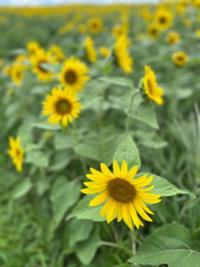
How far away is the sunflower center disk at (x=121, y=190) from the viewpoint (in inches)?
48.9

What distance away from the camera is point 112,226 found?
1.93m

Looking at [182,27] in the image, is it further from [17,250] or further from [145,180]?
[145,180]

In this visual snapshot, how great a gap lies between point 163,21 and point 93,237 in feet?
7.05

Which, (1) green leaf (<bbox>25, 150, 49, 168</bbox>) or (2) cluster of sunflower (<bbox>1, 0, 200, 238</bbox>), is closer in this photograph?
(2) cluster of sunflower (<bbox>1, 0, 200, 238</bbox>)

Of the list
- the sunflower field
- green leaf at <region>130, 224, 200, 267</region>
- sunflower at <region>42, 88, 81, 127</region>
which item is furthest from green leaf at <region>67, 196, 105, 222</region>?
sunflower at <region>42, 88, 81, 127</region>

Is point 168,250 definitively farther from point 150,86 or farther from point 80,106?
point 80,106

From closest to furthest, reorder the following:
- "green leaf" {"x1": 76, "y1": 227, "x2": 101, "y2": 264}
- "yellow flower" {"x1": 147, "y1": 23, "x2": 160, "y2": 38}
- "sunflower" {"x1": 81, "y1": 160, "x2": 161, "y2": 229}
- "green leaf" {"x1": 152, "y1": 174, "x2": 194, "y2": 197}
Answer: "sunflower" {"x1": 81, "y1": 160, "x2": 161, "y2": 229}
"green leaf" {"x1": 152, "y1": 174, "x2": 194, "y2": 197}
"green leaf" {"x1": 76, "y1": 227, "x2": 101, "y2": 264}
"yellow flower" {"x1": 147, "y1": 23, "x2": 160, "y2": 38}

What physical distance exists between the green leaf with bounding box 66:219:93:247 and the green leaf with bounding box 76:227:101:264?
1.2 inches

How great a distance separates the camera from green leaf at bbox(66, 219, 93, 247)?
1.88m

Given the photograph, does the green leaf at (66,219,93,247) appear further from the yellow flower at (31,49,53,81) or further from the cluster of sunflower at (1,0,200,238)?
the yellow flower at (31,49,53,81)

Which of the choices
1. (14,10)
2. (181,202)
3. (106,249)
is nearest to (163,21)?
(181,202)

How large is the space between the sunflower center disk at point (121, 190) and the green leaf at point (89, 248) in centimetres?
64

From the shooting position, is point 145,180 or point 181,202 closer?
point 145,180

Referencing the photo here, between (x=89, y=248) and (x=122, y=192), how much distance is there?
0.70 meters
